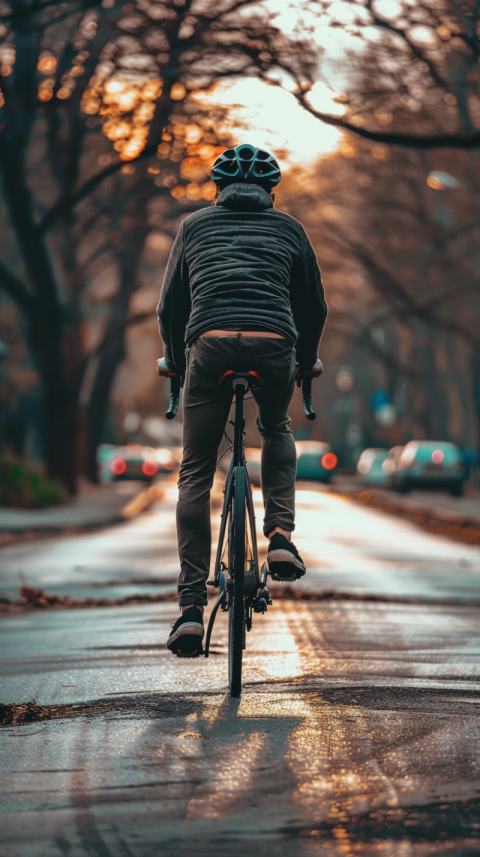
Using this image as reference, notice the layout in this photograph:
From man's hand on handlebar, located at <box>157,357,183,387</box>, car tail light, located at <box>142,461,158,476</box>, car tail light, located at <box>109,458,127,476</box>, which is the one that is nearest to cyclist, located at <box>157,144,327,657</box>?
man's hand on handlebar, located at <box>157,357,183,387</box>

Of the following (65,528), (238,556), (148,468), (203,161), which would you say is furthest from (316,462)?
(238,556)

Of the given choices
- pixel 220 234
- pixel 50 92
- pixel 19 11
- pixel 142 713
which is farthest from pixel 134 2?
pixel 142 713

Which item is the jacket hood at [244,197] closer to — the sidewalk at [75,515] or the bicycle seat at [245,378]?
the bicycle seat at [245,378]

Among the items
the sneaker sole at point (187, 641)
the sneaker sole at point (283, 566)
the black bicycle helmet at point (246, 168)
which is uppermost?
the black bicycle helmet at point (246, 168)

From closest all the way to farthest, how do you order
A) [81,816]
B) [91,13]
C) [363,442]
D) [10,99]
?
[81,816] < [91,13] < [10,99] < [363,442]

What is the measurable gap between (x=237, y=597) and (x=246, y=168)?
1723mm

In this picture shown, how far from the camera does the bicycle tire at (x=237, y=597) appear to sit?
454 cm

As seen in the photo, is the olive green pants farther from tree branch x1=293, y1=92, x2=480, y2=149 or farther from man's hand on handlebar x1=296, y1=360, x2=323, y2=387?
tree branch x1=293, y1=92, x2=480, y2=149

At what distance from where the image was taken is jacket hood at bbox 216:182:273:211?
5.04 meters

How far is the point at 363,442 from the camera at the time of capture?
70188 mm

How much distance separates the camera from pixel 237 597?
462 cm

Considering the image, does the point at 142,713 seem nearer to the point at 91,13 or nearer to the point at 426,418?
the point at 91,13

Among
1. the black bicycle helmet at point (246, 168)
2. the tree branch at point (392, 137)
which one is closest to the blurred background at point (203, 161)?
the tree branch at point (392, 137)

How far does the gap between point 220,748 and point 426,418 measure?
42.6 m
